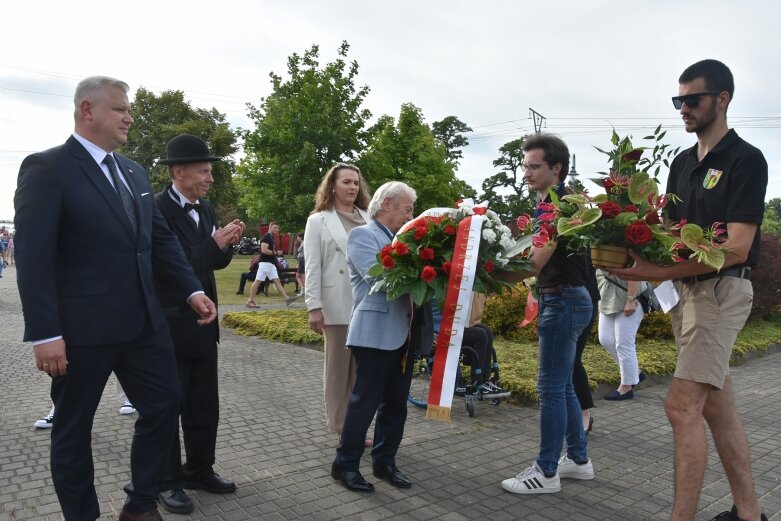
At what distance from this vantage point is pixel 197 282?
3.69 meters

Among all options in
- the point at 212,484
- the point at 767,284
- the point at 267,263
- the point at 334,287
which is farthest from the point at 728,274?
the point at 267,263

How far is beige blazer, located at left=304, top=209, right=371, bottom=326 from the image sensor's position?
499cm

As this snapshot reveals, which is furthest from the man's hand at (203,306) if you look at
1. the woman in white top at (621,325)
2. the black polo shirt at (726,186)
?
the woman in white top at (621,325)

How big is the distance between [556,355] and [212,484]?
2.40 m

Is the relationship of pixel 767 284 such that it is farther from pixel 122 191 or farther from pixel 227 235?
pixel 122 191

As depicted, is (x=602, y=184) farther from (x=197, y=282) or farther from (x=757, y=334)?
(x=757, y=334)

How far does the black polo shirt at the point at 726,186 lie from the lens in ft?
10.4

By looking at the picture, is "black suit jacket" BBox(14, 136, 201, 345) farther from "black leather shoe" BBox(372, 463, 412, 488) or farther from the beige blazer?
"black leather shoe" BBox(372, 463, 412, 488)

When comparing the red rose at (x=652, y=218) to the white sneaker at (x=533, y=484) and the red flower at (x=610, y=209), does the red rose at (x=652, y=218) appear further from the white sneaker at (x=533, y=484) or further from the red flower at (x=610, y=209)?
the white sneaker at (x=533, y=484)

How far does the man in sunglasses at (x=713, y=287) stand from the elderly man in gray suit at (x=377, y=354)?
1503 mm

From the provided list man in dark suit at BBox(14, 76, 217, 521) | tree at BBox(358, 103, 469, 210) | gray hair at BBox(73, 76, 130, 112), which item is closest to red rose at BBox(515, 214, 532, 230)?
man in dark suit at BBox(14, 76, 217, 521)

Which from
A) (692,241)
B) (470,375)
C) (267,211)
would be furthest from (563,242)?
(267,211)

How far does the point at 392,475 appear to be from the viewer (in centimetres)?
427

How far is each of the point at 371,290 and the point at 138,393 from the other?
152 cm
